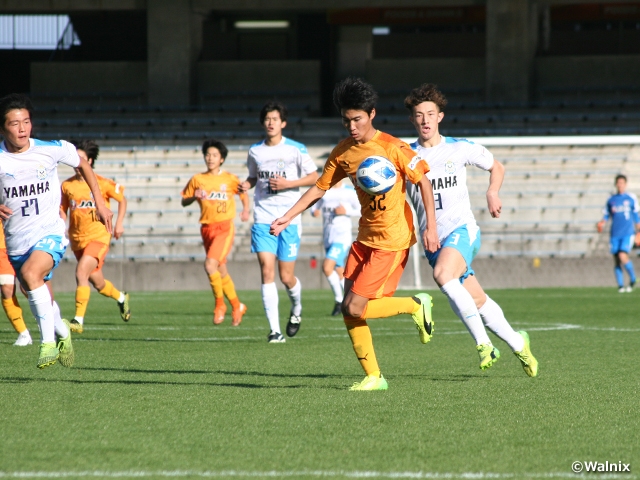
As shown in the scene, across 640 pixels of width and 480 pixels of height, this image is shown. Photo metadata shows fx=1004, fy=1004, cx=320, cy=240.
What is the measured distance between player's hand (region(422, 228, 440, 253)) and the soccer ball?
15.8 inches

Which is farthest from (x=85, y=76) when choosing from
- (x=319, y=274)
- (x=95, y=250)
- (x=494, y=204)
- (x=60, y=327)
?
(x=494, y=204)

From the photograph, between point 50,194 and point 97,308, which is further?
point 97,308

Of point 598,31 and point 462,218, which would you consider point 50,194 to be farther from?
point 598,31

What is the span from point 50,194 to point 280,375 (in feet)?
6.76

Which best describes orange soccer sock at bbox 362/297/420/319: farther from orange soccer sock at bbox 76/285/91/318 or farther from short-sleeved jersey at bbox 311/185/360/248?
short-sleeved jersey at bbox 311/185/360/248

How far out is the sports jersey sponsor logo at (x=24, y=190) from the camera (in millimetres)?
6898

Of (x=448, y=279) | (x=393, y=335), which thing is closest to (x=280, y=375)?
(x=448, y=279)

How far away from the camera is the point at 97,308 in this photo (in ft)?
51.8

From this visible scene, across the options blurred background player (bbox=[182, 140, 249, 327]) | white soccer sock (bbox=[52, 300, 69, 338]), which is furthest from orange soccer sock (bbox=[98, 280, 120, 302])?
white soccer sock (bbox=[52, 300, 69, 338])

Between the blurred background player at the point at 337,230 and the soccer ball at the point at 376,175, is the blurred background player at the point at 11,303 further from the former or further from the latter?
the blurred background player at the point at 337,230

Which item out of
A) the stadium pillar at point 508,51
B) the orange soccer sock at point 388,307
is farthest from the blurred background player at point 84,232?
the stadium pillar at point 508,51

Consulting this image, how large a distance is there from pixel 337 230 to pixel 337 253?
400 millimetres

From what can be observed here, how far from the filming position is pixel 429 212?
6176 millimetres

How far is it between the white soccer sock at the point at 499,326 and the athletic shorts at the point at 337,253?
811 cm
